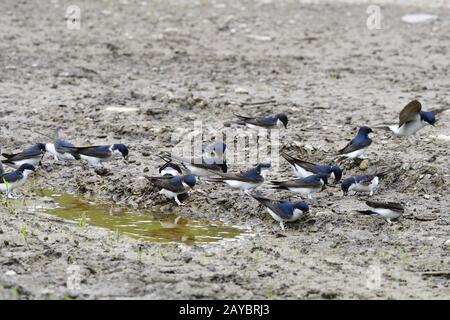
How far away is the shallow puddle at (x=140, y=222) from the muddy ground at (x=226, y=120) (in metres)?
0.18

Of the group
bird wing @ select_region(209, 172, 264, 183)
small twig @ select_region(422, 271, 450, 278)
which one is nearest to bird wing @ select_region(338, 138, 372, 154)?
bird wing @ select_region(209, 172, 264, 183)

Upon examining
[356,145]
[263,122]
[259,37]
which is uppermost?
Result: [259,37]

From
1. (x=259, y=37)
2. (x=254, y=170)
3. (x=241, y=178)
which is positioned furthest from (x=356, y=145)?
(x=259, y=37)

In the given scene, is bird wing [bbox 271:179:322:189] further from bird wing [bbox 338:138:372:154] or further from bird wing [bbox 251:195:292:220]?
bird wing [bbox 338:138:372:154]

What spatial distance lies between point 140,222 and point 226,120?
2.71 metres

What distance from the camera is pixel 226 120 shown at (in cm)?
1045

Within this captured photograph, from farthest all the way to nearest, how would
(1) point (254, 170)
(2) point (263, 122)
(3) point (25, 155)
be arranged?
(2) point (263, 122) → (3) point (25, 155) → (1) point (254, 170)

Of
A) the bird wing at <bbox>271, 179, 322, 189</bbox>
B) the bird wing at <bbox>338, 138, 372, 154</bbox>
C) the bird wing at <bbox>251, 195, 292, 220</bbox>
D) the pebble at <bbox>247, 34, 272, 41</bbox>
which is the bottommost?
the bird wing at <bbox>251, 195, 292, 220</bbox>

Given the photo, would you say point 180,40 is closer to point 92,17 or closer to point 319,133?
point 92,17

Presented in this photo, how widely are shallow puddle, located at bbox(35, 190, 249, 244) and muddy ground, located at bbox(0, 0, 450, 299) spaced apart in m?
0.18

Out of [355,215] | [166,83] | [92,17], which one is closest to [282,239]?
[355,215]

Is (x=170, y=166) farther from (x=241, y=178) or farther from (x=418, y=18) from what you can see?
(x=418, y=18)

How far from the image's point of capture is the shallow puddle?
7.59m

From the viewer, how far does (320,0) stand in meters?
16.5
